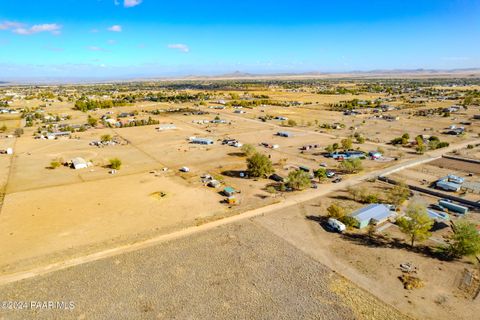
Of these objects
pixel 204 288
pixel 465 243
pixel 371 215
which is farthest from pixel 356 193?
pixel 204 288

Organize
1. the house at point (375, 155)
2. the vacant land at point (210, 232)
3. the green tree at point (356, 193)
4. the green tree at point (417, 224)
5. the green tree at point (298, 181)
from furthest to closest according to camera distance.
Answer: the house at point (375, 155) < the green tree at point (298, 181) < the green tree at point (356, 193) < the green tree at point (417, 224) < the vacant land at point (210, 232)

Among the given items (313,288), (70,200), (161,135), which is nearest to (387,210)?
Result: (313,288)

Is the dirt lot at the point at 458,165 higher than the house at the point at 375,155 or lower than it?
lower

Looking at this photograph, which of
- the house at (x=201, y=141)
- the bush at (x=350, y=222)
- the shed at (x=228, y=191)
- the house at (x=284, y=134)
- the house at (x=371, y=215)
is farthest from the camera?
the house at (x=284, y=134)

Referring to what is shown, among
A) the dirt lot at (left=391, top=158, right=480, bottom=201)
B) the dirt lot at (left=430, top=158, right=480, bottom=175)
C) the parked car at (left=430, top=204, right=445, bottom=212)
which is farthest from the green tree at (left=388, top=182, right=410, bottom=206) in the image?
the dirt lot at (left=430, top=158, right=480, bottom=175)

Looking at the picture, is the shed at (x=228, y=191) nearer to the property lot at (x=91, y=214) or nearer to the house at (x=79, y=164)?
the property lot at (x=91, y=214)

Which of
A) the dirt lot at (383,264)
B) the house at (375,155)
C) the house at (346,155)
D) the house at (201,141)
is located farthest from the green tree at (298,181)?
the house at (201,141)
